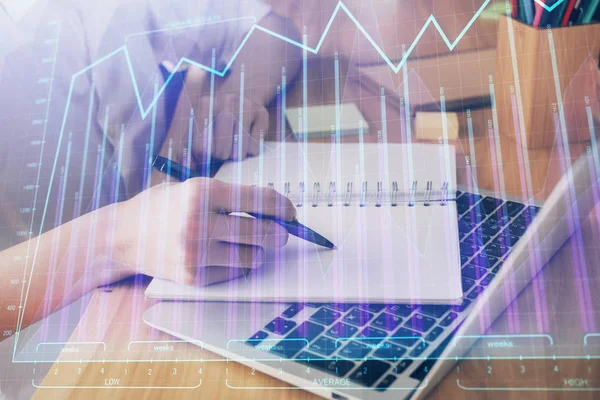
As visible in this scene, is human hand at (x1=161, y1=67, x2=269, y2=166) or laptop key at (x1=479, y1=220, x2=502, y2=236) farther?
human hand at (x1=161, y1=67, x2=269, y2=166)

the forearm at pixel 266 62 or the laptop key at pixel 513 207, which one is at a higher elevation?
the forearm at pixel 266 62

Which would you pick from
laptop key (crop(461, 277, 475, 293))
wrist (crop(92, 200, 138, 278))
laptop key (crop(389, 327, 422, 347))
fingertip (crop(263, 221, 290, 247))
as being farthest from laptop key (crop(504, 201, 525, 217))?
wrist (crop(92, 200, 138, 278))

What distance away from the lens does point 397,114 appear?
2.52 ft

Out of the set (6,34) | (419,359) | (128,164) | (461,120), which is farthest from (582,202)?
(6,34)

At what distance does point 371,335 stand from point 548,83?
1.55ft

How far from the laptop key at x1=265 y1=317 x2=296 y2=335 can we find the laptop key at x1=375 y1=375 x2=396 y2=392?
0.46 ft

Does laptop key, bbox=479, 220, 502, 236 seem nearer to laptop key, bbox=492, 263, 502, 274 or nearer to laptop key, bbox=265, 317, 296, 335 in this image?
laptop key, bbox=492, 263, 502, 274

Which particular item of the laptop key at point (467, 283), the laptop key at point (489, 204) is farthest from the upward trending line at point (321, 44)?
the laptop key at point (467, 283)

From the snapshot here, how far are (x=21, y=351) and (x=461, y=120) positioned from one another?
0.82 m

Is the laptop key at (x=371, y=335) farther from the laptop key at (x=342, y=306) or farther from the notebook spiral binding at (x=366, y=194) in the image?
the notebook spiral binding at (x=366, y=194)

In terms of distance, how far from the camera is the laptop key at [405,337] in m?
0.63

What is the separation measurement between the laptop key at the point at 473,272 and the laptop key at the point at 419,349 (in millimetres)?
112

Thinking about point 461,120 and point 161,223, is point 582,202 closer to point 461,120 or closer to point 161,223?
point 461,120

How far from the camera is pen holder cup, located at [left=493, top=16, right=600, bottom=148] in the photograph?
0.71 meters
